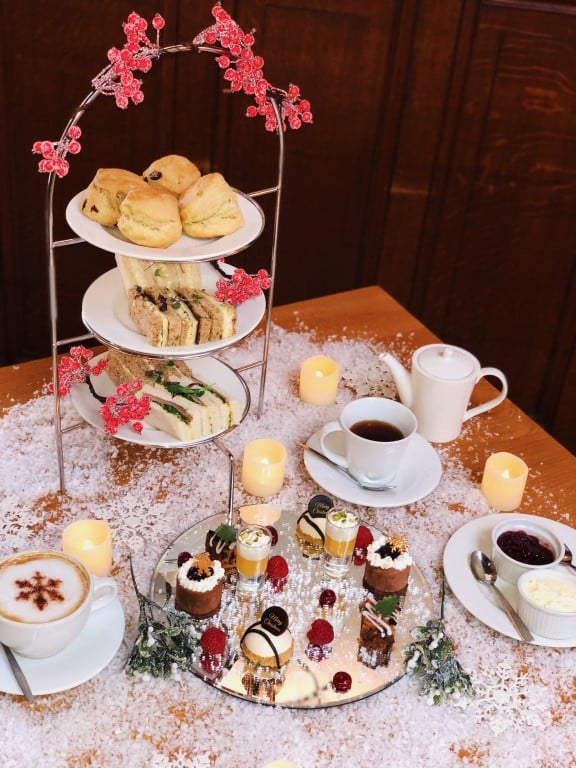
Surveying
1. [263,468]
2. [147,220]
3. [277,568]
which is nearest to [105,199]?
[147,220]

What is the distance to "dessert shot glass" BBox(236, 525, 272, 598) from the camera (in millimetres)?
1184

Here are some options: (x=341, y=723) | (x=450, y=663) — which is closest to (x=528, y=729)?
(x=450, y=663)

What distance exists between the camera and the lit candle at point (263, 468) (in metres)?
1.38

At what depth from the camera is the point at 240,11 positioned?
2.20 m

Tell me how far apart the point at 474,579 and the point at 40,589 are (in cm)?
58

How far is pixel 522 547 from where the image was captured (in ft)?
4.11

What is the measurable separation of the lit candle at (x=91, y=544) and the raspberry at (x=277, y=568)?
0.73ft

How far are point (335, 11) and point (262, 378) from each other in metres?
1.17

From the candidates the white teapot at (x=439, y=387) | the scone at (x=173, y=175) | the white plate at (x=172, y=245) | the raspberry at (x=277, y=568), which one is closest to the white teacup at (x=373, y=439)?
the white teapot at (x=439, y=387)

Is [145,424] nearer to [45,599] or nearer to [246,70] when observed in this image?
[45,599]

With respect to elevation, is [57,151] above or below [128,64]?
below

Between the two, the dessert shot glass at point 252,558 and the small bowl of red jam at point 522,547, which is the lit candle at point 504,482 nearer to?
the small bowl of red jam at point 522,547

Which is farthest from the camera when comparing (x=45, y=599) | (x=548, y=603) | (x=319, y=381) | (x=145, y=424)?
(x=319, y=381)

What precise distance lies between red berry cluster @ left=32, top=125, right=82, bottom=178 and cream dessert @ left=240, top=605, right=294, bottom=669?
0.61 meters
